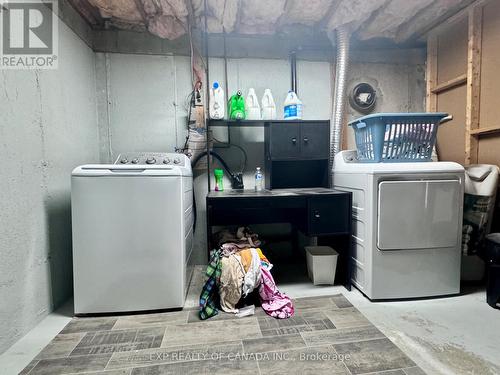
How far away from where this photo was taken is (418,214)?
68.3 inches

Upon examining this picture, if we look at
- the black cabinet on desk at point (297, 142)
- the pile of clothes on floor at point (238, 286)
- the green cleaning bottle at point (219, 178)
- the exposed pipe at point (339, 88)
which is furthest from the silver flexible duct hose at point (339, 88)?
the pile of clothes on floor at point (238, 286)

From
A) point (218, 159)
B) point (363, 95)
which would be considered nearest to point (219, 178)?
point (218, 159)

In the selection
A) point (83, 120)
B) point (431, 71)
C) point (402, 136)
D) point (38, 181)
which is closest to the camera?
point (38, 181)

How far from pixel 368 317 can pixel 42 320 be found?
6.67 ft

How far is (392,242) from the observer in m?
1.73

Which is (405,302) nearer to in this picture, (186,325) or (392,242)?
(392,242)

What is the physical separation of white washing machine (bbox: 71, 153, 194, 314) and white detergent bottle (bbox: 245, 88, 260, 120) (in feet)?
3.29

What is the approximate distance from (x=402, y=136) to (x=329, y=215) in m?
0.77

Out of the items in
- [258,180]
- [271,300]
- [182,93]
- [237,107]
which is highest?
[182,93]

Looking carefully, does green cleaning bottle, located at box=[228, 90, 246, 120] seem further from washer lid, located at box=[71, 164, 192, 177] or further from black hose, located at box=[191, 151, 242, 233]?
washer lid, located at box=[71, 164, 192, 177]

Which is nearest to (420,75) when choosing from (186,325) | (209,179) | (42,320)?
(209,179)

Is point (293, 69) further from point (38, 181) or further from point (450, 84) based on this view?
point (38, 181)

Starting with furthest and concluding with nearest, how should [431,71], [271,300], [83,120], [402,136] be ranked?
[431,71]
[83,120]
[402,136]
[271,300]

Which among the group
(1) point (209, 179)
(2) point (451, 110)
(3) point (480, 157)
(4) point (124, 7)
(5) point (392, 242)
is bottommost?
(5) point (392, 242)
